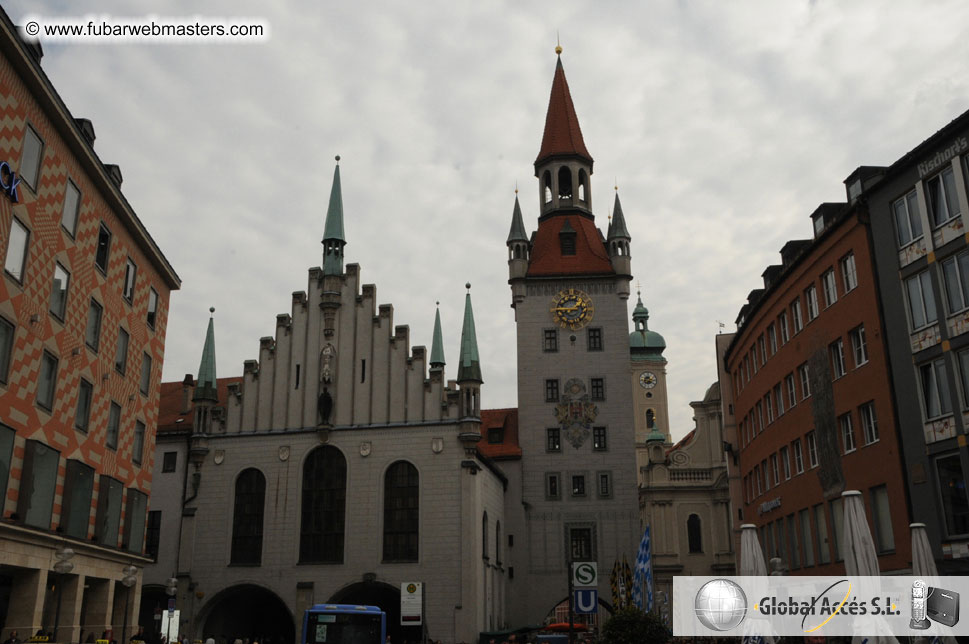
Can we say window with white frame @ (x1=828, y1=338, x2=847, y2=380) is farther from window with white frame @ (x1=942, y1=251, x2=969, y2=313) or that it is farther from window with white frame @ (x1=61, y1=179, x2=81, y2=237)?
window with white frame @ (x1=61, y1=179, x2=81, y2=237)

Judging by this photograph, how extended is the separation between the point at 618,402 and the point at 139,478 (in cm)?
3269

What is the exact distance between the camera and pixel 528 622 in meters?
53.4

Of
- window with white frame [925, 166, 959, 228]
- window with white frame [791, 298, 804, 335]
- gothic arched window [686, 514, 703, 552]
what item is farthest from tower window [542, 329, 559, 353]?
window with white frame [925, 166, 959, 228]

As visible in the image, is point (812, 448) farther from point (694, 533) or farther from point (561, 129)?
point (561, 129)

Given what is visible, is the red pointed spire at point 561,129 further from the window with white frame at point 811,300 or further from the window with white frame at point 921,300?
the window with white frame at point 921,300

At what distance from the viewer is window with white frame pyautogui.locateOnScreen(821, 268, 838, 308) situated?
98.8 feet

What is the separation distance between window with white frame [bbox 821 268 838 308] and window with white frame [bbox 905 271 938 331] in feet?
14.5

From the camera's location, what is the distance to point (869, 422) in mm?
27531

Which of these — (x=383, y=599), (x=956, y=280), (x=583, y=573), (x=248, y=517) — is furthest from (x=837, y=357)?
(x=248, y=517)

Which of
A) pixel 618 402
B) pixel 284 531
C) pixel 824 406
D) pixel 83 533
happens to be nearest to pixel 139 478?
pixel 83 533

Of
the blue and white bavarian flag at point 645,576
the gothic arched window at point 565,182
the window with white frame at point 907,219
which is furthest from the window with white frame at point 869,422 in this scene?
the gothic arched window at point 565,182

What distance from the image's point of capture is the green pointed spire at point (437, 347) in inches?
1882

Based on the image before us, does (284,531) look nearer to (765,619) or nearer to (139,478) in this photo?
(139,478)

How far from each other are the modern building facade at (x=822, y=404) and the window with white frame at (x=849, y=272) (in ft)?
0.11
